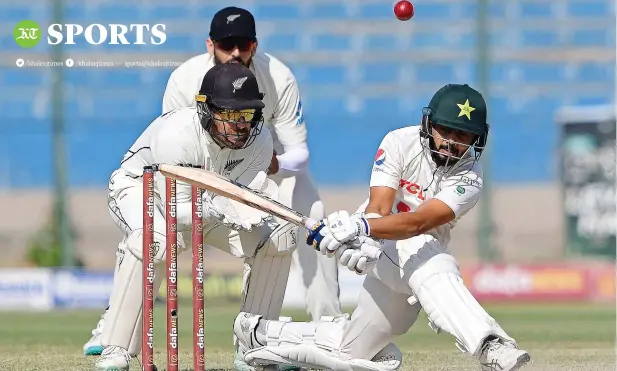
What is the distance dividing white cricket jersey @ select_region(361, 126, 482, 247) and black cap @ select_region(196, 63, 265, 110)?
0.54 meters

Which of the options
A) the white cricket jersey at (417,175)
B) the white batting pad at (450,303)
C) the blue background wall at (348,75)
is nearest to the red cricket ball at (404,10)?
the white cricket jersey at (417,175)

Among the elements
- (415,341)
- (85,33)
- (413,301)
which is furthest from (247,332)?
(85,33)

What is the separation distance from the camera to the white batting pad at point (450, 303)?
4.30m

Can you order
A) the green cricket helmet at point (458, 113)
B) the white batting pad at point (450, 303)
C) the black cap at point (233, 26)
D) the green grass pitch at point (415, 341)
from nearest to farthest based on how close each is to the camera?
1. the white batting pad at point (450, 303)
2. the green cricket helmet at point (458, 113)
3. the green grass pitch at point (415, 341)
4. the black cap at point (233, 26)

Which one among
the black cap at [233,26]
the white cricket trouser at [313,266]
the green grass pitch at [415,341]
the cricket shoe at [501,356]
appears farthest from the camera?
the white cricket trouser at [313,266]

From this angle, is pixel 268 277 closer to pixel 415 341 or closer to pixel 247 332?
pixel 247 332

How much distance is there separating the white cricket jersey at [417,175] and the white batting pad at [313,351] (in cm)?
50

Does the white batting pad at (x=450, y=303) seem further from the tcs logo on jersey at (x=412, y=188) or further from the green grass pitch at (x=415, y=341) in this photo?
the green grass pitch at (x=415, y=341)

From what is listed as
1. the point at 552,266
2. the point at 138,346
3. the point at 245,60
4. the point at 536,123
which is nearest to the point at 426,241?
the point at 138,346

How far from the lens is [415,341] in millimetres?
7887

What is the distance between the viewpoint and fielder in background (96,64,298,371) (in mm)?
4773

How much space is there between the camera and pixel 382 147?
4691 mm

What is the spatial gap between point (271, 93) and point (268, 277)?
4.57 feet

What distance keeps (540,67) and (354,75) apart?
2723 millimetres
